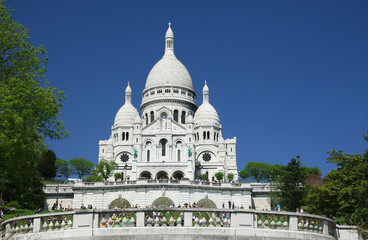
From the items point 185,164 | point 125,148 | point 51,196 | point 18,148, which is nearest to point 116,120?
point 125,148

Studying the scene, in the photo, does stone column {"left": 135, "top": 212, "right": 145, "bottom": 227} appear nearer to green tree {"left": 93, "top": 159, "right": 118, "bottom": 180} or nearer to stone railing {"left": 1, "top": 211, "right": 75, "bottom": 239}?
stone railing {"left": 1, "top": 211, "right": 75, "bottom": 239}

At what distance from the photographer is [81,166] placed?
92125 millimetres

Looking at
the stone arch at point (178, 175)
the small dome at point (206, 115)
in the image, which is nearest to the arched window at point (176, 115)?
the small dome at point (206, 115)

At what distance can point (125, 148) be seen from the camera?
9525 centimetres

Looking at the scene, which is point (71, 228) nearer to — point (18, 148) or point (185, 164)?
point (18, 148)

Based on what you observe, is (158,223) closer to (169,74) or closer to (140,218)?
(140,218)

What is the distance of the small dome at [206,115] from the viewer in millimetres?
97688

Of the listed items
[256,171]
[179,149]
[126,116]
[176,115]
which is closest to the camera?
[179,149]

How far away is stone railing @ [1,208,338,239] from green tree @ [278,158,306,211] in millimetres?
35701

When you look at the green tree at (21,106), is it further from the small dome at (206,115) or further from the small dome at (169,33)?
the small dome at (169,33)

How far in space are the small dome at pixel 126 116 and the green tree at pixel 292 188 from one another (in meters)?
50.1

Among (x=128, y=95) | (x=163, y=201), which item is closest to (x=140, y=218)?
(x=163, y=201)

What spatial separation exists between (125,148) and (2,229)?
78.3 m

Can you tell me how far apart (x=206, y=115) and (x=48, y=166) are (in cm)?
3385
